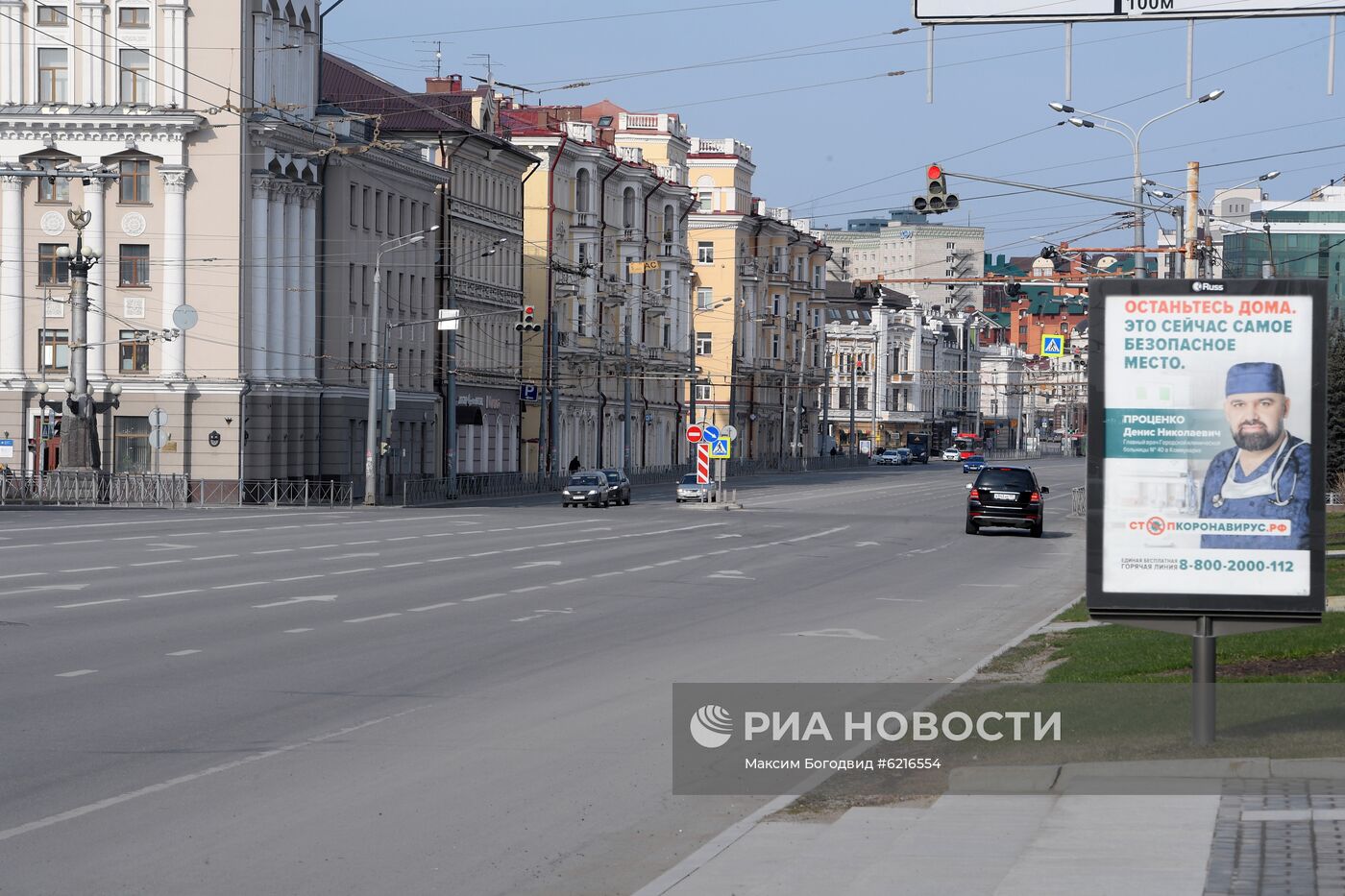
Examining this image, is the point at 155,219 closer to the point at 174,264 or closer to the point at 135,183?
the point at 135,183

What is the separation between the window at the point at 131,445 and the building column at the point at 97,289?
1.78 meters

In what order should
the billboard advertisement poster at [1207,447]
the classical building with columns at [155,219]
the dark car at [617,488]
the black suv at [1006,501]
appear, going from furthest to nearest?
the dark car at [617,488] < the classical building with columns at [155,219] < the black suv at [1006,501] < the billboard advertisement poster at [1207,447]

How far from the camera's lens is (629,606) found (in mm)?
24547

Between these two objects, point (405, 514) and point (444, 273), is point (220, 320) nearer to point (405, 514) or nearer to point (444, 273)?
point (405, 514)

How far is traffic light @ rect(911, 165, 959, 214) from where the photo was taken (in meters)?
31.9

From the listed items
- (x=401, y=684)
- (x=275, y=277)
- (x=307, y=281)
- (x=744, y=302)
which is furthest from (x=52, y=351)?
(x=744, y=302)

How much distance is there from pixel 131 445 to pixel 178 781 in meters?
57.0

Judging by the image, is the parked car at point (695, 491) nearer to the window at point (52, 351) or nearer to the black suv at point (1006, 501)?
the black suv at point (1006, 501)

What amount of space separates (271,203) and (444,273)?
1745 centimetres

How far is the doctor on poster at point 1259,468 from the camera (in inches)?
434

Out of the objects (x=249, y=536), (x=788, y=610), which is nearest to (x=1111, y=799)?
(x=788, y=610)

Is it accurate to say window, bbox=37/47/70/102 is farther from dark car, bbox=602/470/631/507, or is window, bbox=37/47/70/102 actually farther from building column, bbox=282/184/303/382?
dark car, bbox=602/470/631/507

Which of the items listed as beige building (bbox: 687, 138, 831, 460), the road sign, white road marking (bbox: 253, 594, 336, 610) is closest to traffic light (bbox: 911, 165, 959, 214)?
white road marking (bbox: 253, 594, 336, 610)

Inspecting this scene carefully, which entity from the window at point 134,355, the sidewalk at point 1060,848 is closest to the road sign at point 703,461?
the window at point 134,355
